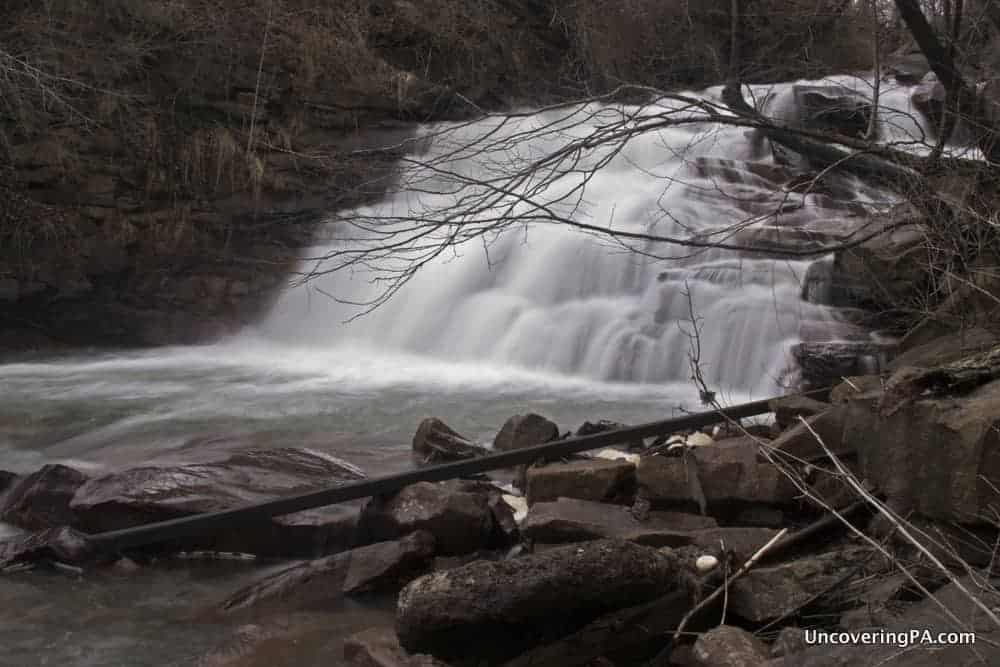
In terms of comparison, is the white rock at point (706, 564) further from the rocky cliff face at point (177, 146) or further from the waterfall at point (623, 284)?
the rocky cliff face at point (177, 146)

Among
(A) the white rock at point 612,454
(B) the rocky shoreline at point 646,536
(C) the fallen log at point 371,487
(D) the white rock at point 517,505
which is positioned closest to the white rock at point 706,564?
(B) the rocky shoreline at point 646,536

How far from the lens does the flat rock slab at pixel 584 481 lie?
4.39 metres

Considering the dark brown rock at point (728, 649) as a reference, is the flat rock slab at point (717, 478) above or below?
above

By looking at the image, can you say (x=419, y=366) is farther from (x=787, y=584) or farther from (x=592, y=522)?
(x=787, y=584)

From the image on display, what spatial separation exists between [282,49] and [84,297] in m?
4.26

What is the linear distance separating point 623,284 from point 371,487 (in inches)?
214

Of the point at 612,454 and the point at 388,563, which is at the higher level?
the point at 612,454

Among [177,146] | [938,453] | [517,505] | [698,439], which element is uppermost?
[177,146]

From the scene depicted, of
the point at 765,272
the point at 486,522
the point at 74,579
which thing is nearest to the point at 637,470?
the point at 486,522

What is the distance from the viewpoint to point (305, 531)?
4.34 metres

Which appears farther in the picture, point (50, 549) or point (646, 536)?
point (50, 549)

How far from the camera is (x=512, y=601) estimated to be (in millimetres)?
2791

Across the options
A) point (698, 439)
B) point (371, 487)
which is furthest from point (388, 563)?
point (698, 439)

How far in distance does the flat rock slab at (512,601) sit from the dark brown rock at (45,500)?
8.71 ft
